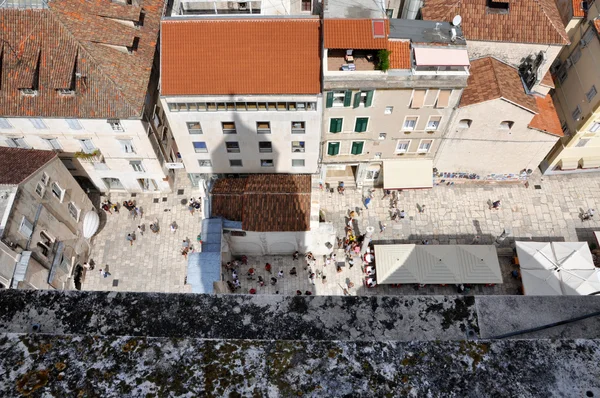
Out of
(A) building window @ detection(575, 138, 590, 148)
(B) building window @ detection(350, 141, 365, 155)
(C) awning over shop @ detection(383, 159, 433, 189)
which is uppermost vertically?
(A) building window @ detection(575, 138, 590, 148)

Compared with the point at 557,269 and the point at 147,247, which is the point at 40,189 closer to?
the point at 147,247

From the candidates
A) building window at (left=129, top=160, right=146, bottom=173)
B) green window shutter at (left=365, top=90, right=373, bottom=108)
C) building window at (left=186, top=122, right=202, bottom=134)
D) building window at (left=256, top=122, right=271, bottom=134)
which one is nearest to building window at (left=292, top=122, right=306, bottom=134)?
building window at (left=256, top=122, right=271, bottom=134)

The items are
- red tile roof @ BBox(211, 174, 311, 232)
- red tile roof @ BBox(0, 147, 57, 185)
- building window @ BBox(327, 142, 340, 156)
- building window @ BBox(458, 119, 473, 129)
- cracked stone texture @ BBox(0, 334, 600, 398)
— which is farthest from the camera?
building window @ BBox(327, 142, 340, 156)

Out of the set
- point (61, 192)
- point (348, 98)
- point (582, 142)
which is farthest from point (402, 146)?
point (61, 192)

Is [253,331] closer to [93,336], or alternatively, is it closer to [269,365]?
[269,365]

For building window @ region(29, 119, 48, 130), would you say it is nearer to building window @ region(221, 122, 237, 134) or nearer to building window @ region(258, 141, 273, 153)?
building window @ region(221, 122, 237, 134)

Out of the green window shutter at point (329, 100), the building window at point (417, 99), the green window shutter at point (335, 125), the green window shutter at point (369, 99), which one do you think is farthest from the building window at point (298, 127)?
the building window at point (417, 99)
